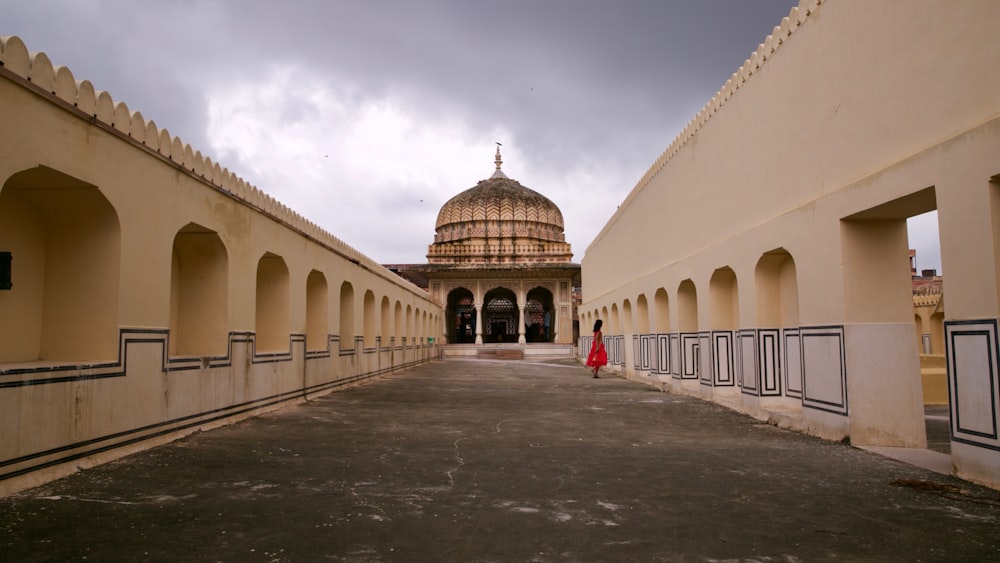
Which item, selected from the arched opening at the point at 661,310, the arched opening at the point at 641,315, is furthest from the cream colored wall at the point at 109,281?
the arched opening at the point at 641,315

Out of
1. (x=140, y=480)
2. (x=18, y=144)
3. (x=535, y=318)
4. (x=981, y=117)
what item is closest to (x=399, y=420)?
Result: (x=140, y=480)

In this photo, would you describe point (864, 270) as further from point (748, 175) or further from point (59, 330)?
point (59, 330)

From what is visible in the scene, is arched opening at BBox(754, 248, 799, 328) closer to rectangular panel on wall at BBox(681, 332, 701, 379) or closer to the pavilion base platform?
rectangular panel on wall at BBox(681, 332, 701, 379)

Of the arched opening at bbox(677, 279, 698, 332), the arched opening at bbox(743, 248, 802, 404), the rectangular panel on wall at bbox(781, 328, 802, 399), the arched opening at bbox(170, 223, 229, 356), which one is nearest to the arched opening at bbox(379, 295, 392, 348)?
the arched opening at bbox(677, 279, 698, 332)

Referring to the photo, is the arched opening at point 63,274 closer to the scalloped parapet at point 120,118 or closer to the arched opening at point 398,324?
the scalloped parapet at point 120,118

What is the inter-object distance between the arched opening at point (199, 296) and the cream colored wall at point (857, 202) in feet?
23.0

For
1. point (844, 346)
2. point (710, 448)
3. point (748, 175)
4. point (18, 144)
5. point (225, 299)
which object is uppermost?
point (748, 175)

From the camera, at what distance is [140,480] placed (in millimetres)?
5129

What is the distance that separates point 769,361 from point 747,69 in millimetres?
4282

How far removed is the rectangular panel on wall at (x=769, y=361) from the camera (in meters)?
8.91

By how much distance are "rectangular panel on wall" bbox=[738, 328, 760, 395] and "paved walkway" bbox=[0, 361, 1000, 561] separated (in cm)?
170

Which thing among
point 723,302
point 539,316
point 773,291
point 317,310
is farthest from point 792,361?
point 539,316

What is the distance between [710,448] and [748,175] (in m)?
4.81

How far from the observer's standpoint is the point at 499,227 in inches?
1571
